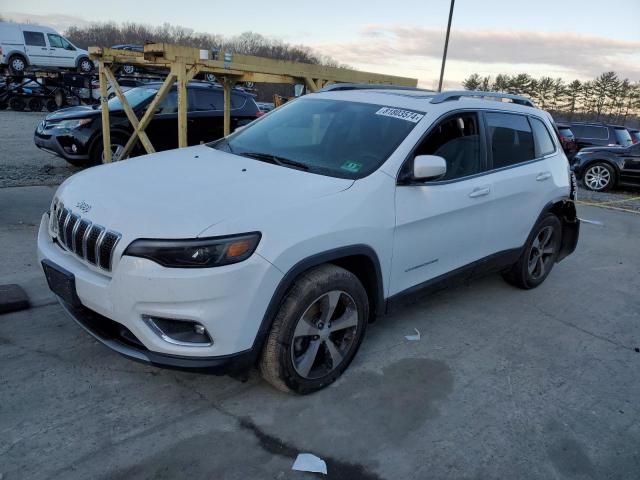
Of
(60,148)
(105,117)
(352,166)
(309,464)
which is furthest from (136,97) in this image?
(309,464)

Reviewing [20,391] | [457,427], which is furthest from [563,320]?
[20,391]

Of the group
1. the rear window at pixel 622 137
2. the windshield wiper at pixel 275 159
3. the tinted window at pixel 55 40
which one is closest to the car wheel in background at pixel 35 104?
the tinted window at pixel 55 40

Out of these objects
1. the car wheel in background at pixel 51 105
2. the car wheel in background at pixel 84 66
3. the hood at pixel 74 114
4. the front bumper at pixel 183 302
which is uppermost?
the car wheel in background at pixel 84 66

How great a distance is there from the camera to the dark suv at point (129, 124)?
359 inches

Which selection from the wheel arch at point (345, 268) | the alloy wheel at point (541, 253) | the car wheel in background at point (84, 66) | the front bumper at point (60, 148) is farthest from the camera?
the car wheel in background at point (84, 66)

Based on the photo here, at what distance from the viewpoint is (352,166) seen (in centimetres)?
340

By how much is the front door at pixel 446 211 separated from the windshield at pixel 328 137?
9.5 inches

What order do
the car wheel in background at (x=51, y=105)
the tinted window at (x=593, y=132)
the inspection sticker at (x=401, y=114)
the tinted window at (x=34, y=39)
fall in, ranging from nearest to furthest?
the inspection sticker at (x=401, y=114) < the tinted window at (x=593, y=132) < the tinted window at (x=34, y=39) < the car wheel in background at (x=51, y=105)

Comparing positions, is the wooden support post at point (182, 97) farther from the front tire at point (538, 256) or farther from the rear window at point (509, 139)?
the front tire at point (538, 256)

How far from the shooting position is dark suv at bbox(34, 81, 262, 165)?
29.9ft

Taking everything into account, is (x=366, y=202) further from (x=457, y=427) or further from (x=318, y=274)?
(x=457, y=427)

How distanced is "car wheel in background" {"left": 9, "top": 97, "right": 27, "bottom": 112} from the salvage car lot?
21.3 m

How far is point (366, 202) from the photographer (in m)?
3.14

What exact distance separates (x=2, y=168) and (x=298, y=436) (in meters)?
8.80
